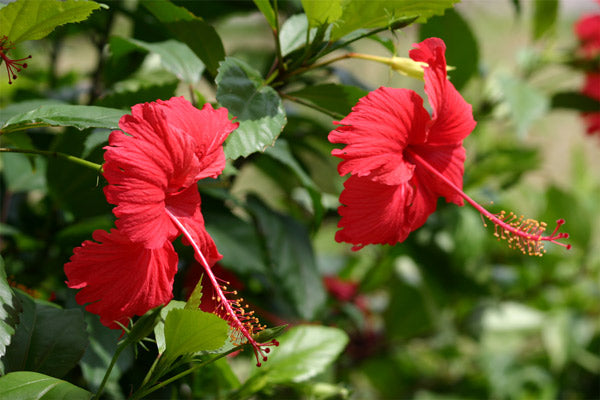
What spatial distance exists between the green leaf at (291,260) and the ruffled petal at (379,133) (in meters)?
0.28

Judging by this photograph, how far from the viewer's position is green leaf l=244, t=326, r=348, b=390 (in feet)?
2.10

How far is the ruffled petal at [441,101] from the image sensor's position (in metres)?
0.47

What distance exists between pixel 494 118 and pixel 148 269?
3.00ft

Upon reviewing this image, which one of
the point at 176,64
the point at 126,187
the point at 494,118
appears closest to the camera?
the point at 126,187

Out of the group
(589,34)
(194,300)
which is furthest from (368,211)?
(589,34)

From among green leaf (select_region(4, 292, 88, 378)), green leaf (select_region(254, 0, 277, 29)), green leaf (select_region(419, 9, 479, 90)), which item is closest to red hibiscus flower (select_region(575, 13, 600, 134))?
green leaf (select_region(419, 9, 479, 90))

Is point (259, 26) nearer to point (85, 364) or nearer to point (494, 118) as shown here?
point (494, 118)

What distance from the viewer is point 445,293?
118cm

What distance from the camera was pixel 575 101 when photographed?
3.76ft

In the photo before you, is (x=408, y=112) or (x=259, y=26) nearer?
(x=408, y=112)

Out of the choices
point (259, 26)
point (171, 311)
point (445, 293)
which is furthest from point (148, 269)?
point (259, 26)

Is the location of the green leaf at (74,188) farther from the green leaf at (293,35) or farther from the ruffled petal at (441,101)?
the ruffled petal at (441,101)

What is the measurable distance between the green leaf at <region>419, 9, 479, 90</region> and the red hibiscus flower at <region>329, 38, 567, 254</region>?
39 centimetres

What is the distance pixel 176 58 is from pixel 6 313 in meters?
0.37
